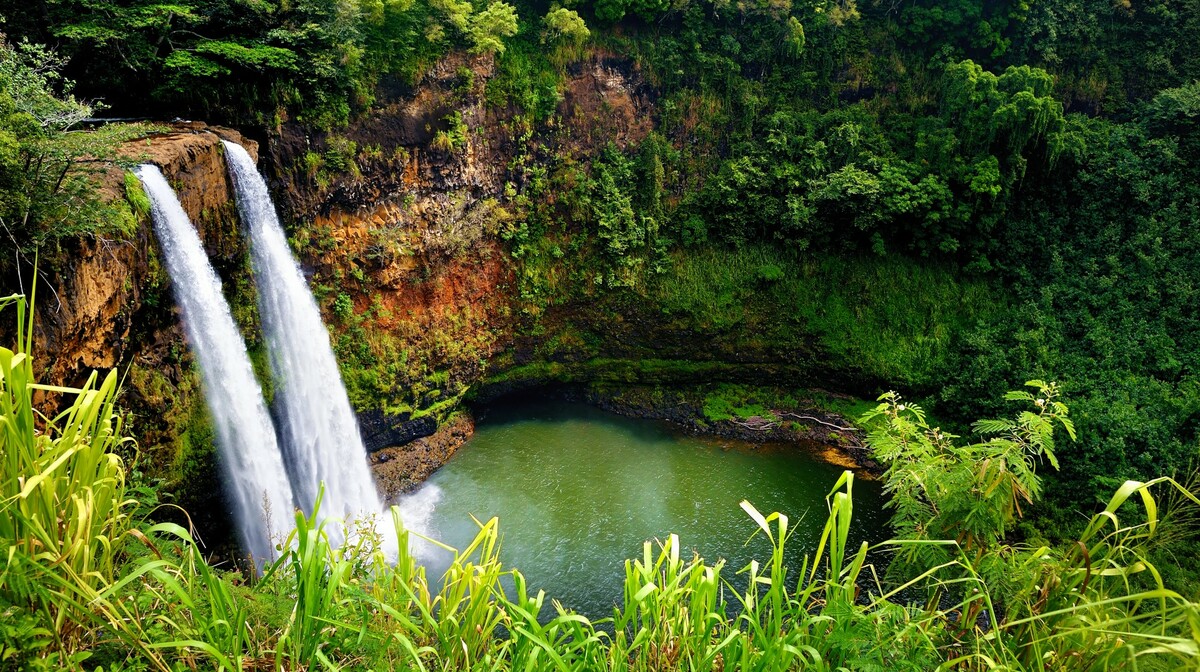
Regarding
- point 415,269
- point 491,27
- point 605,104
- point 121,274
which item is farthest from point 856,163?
point 121,274

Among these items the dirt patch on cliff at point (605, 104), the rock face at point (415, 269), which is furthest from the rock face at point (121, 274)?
the dirt patch on cliff at point (605, 104)

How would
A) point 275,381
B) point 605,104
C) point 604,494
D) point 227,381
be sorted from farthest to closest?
point 605,104, point 604,494, point 275,381, point 227,381

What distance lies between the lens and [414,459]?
11.5 m

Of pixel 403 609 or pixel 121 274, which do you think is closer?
pixel 403 609

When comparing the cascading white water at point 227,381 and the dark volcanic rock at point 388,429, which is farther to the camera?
the dark volcanic rock at point 388,429

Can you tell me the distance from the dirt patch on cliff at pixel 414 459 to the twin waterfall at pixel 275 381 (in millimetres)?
415

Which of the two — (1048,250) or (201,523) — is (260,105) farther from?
(1048,250)

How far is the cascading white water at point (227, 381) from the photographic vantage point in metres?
6.70

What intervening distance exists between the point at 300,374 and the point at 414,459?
9.63 feet

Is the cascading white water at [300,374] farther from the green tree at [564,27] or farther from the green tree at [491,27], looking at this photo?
the green tree at [564,27]

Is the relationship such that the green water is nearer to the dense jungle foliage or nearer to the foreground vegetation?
the dense jungle foliage

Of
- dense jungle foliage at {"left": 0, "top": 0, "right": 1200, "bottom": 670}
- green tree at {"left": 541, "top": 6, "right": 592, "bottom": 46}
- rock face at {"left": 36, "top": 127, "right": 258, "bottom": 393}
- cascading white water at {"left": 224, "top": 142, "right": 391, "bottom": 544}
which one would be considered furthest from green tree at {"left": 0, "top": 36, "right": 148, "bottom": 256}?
green tree at {"left": 541, "top": 6, "right": 592, "bottom": 46}

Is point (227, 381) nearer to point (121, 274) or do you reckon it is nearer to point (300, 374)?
point (300, 374)

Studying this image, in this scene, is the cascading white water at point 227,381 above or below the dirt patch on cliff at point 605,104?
below
